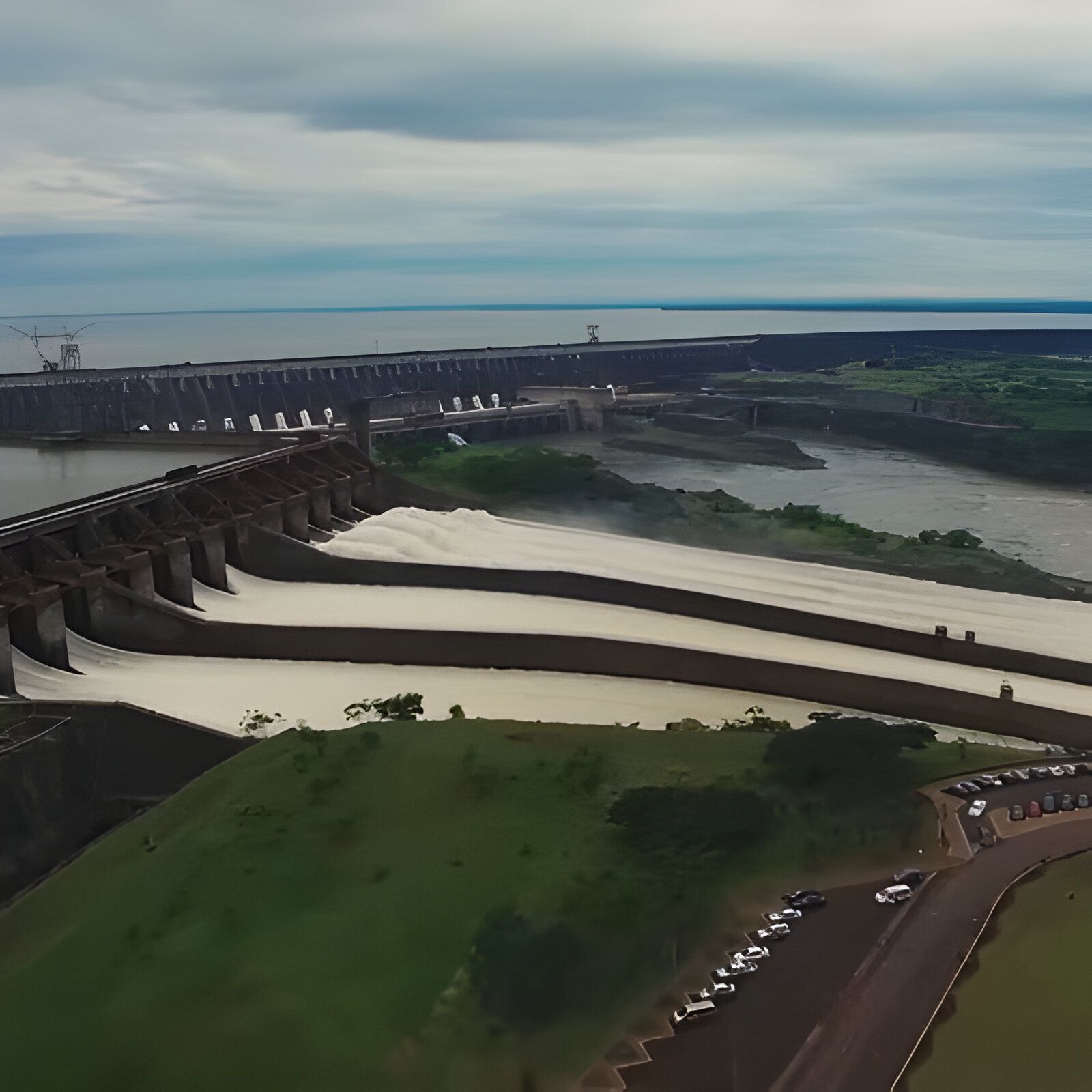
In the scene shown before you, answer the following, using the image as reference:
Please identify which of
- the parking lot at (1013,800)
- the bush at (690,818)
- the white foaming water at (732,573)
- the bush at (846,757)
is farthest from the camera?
the white foaming water at (732,573)

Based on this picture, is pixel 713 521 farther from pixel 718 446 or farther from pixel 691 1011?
pixel 691 1011

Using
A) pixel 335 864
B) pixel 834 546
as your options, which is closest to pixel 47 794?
pixel 335 864

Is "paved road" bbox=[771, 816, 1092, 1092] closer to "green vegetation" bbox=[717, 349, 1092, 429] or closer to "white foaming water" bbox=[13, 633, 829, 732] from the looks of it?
"white foaming water" bbox=[13, 633, 829, 732]

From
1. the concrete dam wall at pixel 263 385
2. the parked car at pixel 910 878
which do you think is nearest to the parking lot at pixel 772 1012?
the parked car at pixel 910 878

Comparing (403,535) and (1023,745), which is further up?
(403,535)

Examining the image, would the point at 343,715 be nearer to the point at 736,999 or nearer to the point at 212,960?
the point at 212,960

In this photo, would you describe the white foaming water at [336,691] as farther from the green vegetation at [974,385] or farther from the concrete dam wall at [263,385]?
the green vegetation at [974,385]

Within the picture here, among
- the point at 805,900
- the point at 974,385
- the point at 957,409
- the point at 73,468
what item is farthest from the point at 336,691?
the point at 974,385
